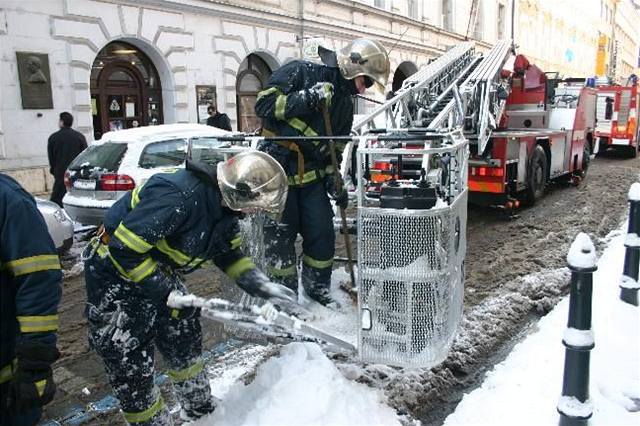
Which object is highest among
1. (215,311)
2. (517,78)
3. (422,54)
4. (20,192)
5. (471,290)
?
(422,54)

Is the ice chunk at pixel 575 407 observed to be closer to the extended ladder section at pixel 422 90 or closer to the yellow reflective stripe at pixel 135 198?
the yellow reflective stripe at pixel 135 198

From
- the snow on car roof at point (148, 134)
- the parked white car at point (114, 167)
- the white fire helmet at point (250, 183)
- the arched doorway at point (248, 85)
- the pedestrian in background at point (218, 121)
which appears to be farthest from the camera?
the arched doorway at point (248, 85)

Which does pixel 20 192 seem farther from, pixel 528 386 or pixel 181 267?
pixel 528 386

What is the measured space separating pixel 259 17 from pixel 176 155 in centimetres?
804

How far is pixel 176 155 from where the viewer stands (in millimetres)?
7695

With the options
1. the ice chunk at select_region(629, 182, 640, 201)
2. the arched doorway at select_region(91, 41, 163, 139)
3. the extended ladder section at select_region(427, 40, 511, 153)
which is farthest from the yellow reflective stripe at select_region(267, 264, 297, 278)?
the arched doorway at select_region(91, 41, 163, 139)

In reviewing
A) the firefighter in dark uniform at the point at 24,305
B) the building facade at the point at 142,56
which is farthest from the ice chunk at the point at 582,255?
the building facade at the point at 142,56

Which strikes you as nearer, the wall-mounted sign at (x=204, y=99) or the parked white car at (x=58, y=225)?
the parked white car at (x=58, y=225)

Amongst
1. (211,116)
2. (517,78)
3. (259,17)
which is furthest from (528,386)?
(259,17)

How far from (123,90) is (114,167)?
589 centimetres

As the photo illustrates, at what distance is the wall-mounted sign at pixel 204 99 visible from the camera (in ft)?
43.6

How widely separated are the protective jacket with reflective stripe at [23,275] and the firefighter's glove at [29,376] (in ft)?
0.13

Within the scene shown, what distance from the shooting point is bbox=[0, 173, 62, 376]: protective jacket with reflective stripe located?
209 cm

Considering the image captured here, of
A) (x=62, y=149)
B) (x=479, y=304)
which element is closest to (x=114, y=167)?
(x=62, y=149)
